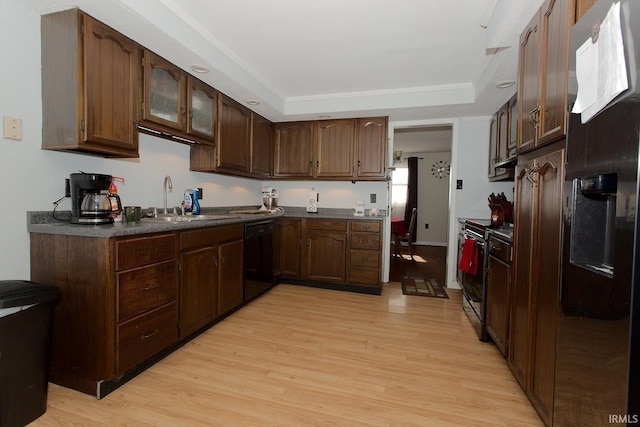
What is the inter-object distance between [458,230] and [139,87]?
12.2 ft

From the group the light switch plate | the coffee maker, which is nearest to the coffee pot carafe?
the coffee maker

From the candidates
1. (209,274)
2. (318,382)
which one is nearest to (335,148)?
(209,274)

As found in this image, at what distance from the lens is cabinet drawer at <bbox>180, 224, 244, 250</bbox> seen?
209cm

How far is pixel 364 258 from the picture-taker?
11.6 feet

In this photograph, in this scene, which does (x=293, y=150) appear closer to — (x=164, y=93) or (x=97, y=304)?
(x=164, y=93)

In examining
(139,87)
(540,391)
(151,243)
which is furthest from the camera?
(139,87)

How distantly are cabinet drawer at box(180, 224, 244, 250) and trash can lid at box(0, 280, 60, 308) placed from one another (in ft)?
2.42

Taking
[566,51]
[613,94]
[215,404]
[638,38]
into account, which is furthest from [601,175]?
[215,404]

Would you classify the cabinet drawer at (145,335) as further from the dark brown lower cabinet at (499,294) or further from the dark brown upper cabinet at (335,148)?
the dark brown upper cabinet at (335,148)

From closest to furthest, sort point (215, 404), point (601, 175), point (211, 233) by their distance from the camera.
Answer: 1. point (601, 175)
2. point (215, 404)
3. point (211, 233)

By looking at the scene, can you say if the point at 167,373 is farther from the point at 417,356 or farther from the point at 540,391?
the point at 540,391

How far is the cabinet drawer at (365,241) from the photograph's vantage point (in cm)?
350

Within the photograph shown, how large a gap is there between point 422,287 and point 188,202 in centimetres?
304

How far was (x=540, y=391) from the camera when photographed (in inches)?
56.9
